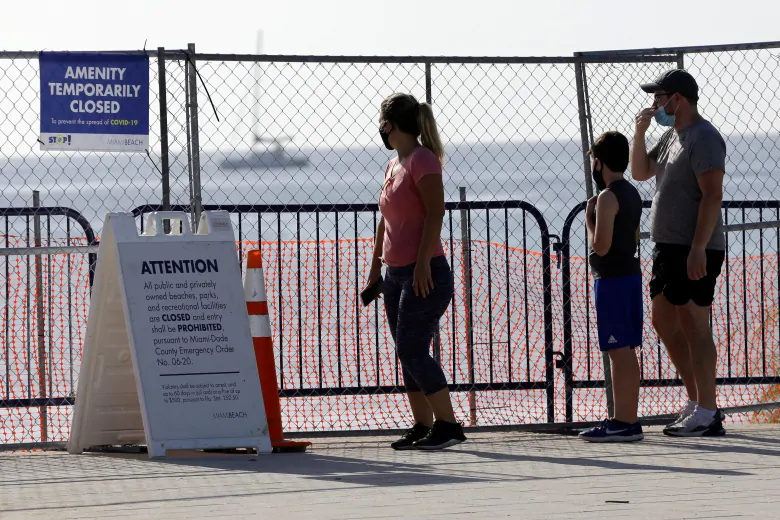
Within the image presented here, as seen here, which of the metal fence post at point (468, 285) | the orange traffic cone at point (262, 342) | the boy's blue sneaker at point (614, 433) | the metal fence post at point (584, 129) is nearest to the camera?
the orange traffic cone at point (262, 342)

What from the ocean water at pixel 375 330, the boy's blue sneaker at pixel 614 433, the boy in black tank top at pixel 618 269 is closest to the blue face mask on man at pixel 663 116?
the boy in black tank top at pixel 618 269

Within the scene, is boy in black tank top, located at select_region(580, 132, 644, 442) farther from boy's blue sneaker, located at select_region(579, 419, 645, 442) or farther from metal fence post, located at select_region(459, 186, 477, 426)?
metal fence post, located at select_region(459, 186, 477, 426)

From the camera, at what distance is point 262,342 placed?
714 centimetres

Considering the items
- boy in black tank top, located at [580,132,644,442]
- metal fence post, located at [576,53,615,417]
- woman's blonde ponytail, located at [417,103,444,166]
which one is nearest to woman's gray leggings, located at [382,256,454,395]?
woman's blonde ponytail, located at [417,103,444,166]

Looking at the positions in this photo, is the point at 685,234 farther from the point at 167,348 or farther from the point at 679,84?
the point at 167,348

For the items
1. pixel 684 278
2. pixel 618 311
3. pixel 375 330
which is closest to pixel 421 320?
pixel 618 311

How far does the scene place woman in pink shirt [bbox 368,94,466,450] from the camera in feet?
22.1

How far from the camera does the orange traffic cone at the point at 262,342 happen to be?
23.2 feet

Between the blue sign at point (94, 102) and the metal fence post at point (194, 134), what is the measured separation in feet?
0.86

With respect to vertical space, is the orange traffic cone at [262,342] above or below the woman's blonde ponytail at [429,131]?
below

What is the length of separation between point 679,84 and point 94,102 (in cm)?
318

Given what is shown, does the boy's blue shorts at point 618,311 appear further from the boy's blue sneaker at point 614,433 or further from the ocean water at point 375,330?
the ocean water at point 375,330

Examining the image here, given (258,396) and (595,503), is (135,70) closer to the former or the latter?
(258,396)

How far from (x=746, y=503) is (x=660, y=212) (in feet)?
7.82
